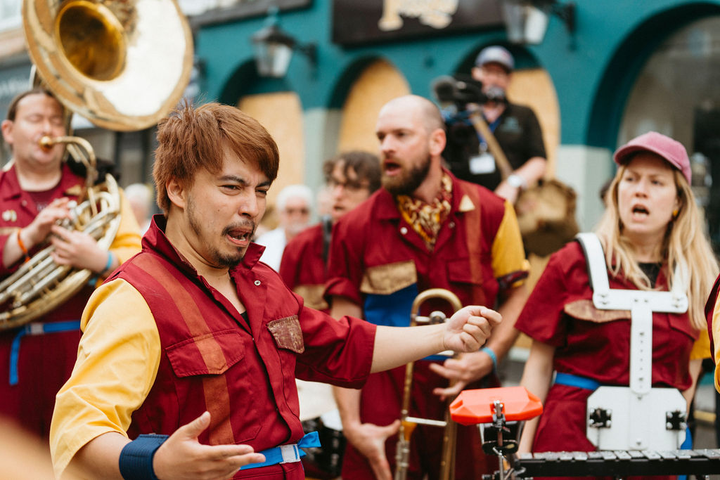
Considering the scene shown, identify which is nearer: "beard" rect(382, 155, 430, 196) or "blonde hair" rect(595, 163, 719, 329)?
"blonde hair" rect(595, 163, 719, 329)

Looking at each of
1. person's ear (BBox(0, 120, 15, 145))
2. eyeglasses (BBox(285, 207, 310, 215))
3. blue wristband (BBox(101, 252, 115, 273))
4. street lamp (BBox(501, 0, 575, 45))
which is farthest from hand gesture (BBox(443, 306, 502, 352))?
street lamp (BBox(501, 0, 575, 45))

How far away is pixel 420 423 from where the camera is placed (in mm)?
3848

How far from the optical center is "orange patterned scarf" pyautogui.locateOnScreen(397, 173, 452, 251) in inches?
156

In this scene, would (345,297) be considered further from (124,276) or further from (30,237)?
(124,276)

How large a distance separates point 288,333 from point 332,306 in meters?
1.58

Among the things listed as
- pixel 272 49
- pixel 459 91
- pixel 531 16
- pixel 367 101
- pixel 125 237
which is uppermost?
pixel 272 49

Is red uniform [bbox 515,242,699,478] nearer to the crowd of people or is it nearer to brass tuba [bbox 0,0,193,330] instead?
the crowd of people

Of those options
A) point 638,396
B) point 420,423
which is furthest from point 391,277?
point 638,396

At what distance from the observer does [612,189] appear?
11.7 ft

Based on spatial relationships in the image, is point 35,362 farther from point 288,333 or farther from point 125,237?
point 288,333

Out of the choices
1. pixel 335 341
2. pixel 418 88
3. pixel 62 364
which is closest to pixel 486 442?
pixel 335 341

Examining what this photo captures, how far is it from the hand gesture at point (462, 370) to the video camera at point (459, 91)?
1.96m

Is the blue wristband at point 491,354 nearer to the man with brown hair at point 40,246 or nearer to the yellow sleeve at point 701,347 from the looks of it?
the yellow sleeve at point 701,347

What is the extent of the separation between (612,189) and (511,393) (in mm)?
1478
